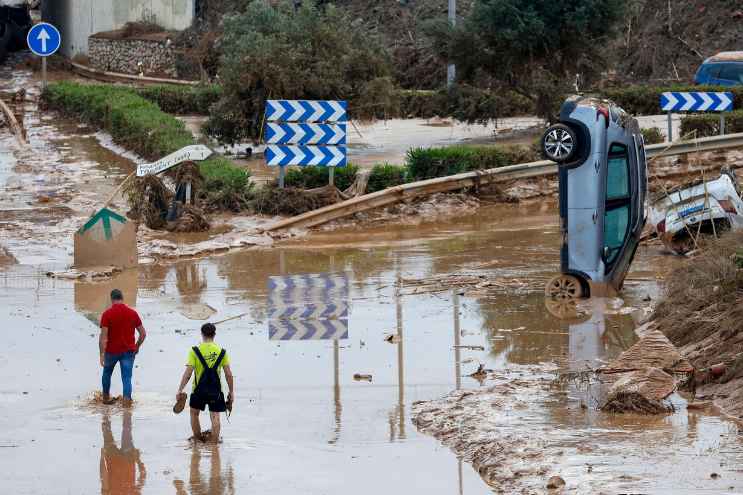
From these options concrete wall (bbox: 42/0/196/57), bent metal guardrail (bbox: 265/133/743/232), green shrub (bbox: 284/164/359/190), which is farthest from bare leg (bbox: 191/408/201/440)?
concrete wall (bbox: 42/0/196/57)

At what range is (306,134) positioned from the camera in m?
24.7

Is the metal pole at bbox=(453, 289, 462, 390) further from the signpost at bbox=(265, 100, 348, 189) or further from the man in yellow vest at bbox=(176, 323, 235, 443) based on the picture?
the signpost at bbox=(265, 100, 348, 189)

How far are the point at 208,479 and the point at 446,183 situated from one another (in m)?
15.2

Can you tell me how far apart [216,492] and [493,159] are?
1727cm

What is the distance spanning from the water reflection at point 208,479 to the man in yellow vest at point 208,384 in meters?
0.30

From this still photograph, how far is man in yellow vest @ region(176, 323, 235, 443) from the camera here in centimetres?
1174

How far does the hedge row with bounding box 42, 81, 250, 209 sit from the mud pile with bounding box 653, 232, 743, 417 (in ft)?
34.2

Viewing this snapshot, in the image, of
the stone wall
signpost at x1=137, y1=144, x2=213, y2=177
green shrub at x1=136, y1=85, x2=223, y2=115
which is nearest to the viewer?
signpost at x1=137, y1=144, x2=213, y2=177

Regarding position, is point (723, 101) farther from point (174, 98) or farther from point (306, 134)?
point (174, 98)

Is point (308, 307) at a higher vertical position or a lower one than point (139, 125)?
lower

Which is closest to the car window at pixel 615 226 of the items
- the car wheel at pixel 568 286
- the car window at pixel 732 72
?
the car wheel at pixel 568 286

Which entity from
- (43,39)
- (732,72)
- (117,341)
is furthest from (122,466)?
(732,72)

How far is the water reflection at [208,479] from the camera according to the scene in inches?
414

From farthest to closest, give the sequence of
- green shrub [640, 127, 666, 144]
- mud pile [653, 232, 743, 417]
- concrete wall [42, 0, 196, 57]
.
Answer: concrete wall [42, 0, 196, 57]
green shrub [640, 127, 666, 144]
mud pile [653, 232, 743, 417]
